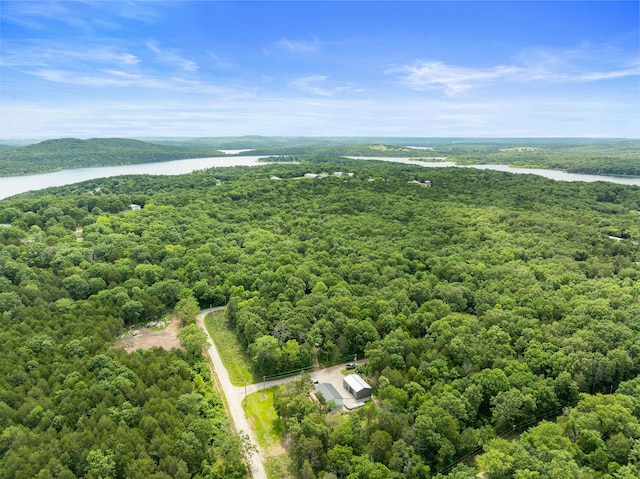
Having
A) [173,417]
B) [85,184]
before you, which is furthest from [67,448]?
[85,184]

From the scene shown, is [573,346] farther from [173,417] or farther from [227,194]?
[227,194]

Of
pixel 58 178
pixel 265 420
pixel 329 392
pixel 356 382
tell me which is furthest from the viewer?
pixel 58 178

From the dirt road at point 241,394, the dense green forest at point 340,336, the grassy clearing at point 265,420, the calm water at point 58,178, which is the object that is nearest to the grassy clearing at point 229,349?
the dirt road at point 241,394

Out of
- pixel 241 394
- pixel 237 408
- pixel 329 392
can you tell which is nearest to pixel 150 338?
pixel 241 394

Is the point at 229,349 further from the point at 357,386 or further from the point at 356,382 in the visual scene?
the point at 357,386

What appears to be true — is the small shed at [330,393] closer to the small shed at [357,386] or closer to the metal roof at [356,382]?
the small shed at [357,386]

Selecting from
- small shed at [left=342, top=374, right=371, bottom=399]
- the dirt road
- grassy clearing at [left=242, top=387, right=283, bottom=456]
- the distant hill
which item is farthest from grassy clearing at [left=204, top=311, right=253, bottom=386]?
the distant hill

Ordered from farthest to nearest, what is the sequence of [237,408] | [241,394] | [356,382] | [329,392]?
[241,394] < [356,382] < [329,392] < [237,408]

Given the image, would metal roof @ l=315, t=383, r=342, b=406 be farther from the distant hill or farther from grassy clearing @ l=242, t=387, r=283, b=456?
the distant hill
